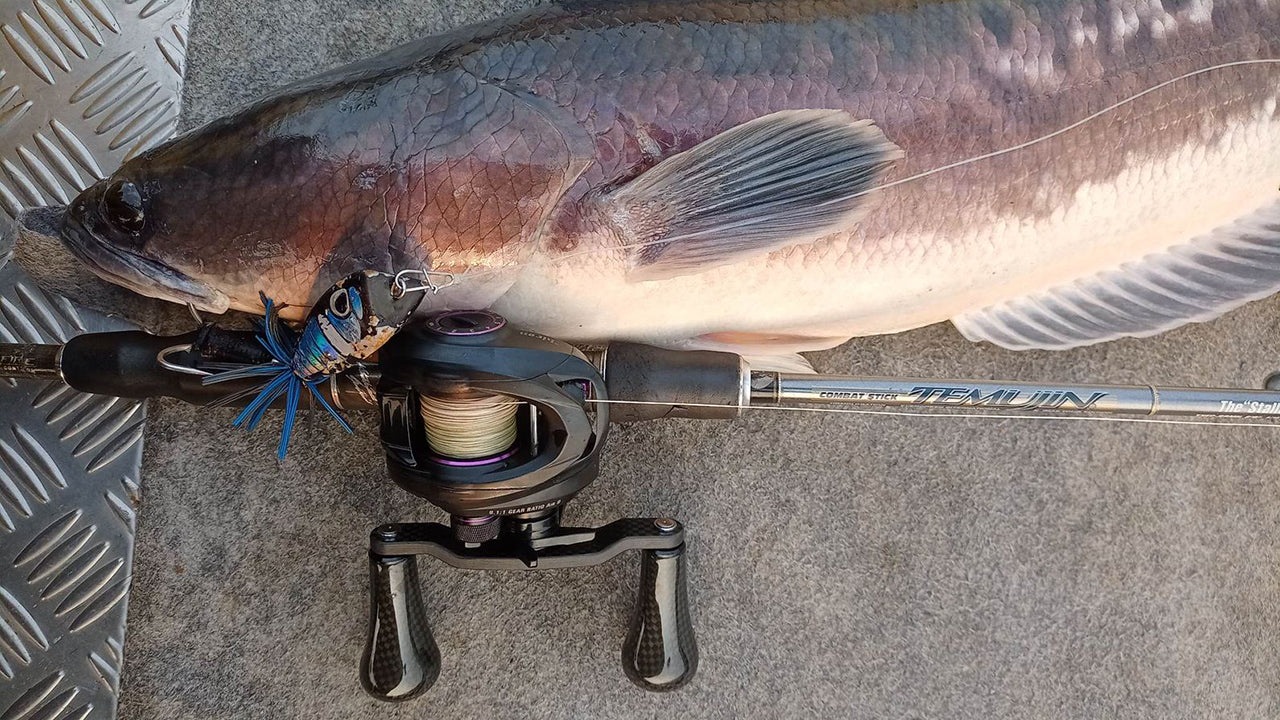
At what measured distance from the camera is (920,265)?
A: 3.76 feet

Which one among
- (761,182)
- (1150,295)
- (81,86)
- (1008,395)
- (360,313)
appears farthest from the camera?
(81,86)

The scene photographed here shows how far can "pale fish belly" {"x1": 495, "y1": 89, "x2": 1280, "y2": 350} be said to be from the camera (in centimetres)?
110

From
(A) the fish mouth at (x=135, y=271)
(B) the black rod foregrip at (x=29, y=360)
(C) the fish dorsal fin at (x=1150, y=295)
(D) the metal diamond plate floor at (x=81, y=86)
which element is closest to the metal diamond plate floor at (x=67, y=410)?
(D) the metal diamond plate floor at (x=81, y=86)

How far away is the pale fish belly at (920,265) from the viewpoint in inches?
43.2

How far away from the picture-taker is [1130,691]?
1.38 m

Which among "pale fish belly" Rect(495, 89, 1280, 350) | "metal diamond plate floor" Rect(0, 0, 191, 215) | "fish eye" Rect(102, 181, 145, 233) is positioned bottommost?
"pale fish belly" Rect(495, 89, 1280, 350)

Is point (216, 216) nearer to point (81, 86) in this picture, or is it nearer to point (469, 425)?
point (469, 425)

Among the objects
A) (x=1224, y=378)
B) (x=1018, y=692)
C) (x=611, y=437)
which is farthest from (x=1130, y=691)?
(x=611, y=437)

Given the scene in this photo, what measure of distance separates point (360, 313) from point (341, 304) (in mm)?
28

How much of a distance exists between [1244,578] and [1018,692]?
0.47 m

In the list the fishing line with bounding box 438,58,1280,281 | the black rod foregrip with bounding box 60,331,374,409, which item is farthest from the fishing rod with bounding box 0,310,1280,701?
the fishing line with bounding box 438,58,1280,281

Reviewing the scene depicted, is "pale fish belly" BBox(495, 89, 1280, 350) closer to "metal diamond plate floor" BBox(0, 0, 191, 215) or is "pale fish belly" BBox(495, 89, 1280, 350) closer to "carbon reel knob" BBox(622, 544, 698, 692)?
"carbon reel knob" BBox(622, 544, 698, 692)

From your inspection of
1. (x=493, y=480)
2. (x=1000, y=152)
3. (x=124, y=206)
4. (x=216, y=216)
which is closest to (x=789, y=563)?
(x=493, y=480)

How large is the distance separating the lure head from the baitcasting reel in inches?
1.2
